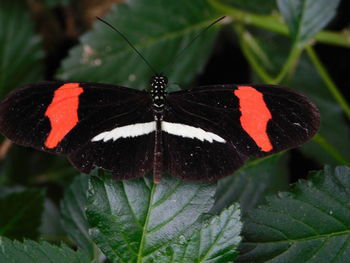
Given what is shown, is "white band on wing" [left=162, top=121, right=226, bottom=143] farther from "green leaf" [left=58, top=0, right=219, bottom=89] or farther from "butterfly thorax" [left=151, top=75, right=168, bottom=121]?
"green leaf" [left=58, top=0, right=219, bottom=89]

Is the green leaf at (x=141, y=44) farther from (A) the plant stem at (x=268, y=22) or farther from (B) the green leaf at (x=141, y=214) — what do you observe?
(B) the green leaf at (x=141, y=214)

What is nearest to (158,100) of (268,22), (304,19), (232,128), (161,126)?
(161,126)

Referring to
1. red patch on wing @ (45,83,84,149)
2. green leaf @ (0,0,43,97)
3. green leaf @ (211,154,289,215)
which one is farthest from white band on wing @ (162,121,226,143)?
green leaf @ (0,0,43,97)

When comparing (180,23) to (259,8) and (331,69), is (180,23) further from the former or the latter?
(331,69)

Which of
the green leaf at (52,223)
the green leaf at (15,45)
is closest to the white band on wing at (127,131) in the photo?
the green leaf at (52,223)

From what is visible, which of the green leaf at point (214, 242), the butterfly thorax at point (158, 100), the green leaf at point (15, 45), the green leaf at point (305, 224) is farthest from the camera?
the green leaf at point (15, 45)

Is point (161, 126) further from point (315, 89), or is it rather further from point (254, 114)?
point (315, 89)

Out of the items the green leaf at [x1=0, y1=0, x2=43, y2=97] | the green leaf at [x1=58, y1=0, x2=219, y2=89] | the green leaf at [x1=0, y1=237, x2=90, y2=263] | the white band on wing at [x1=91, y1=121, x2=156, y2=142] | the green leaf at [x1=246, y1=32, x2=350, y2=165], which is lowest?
the green leaf at [x1=0, y1=237, x2=90, y2=263]

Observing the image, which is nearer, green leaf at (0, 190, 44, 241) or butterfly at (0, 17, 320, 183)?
butterfly at (0, 17, 320, 183)
